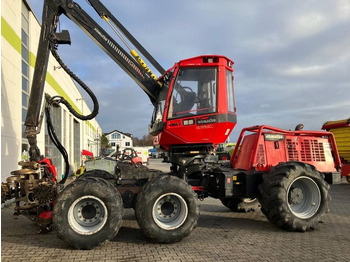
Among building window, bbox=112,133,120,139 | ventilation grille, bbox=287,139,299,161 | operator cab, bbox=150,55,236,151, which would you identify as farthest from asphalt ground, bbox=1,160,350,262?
building window, bbox=112,133,120,139

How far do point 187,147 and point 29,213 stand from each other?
3474mm

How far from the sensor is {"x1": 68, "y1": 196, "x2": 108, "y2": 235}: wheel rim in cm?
530

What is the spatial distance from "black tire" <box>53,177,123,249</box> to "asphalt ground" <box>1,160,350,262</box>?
23 centimetres

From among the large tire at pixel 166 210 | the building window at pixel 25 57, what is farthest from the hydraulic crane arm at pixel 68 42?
the building window at pixel 25 57

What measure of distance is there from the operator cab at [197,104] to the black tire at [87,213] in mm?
1939

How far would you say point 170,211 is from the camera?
5.77 m

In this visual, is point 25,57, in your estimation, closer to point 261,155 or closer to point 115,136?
point 261,155

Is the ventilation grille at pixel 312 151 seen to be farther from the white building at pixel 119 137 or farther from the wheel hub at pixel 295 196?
the white building at pixel 119 137

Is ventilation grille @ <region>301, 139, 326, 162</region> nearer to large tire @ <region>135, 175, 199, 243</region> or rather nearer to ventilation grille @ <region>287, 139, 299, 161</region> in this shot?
ventilation grille @ <region>287, 139, 299, 161</region>

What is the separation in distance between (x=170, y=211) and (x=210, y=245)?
3.12 feet

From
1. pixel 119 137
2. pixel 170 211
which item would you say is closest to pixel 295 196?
pixel 170 211

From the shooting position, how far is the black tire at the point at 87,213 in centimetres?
519

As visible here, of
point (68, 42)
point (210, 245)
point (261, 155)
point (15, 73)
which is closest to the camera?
point (210, 245)

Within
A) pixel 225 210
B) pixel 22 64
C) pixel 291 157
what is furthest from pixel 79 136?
pixel 291 157
